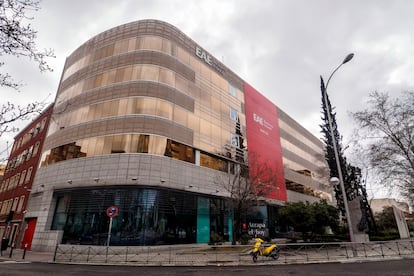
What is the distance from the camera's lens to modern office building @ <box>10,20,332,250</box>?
20.8 metres

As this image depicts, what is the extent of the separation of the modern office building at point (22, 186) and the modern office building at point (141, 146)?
254cm

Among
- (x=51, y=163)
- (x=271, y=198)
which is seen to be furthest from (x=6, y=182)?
(x=271, y=198)

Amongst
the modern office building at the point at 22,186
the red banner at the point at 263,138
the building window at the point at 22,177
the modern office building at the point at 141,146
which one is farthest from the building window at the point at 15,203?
the red banner at the point at 263,138

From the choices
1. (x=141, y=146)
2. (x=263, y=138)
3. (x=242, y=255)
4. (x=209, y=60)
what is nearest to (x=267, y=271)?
(x=242, y=255)

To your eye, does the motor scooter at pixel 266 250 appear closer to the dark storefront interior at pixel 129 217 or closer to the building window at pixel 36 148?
the dark storefront interior at pixel 129 217

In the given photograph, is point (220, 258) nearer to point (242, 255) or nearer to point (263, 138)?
point (242, 255)

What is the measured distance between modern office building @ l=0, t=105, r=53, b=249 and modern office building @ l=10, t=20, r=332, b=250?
8.32 ft

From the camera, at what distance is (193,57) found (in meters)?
30.2

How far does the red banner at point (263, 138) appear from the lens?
3491 centimetres

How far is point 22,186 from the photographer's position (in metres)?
31.4

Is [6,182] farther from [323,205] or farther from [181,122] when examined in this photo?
[323,205]

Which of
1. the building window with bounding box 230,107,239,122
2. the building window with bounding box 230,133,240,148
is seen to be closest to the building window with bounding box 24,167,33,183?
the building window with bounding box 230,133,240,148

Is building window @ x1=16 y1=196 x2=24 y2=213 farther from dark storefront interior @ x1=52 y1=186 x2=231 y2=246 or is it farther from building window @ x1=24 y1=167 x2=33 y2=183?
dark storefront interior @ x1=52 y1=186 x2=231 y2=246

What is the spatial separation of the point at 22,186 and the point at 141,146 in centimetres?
2083
